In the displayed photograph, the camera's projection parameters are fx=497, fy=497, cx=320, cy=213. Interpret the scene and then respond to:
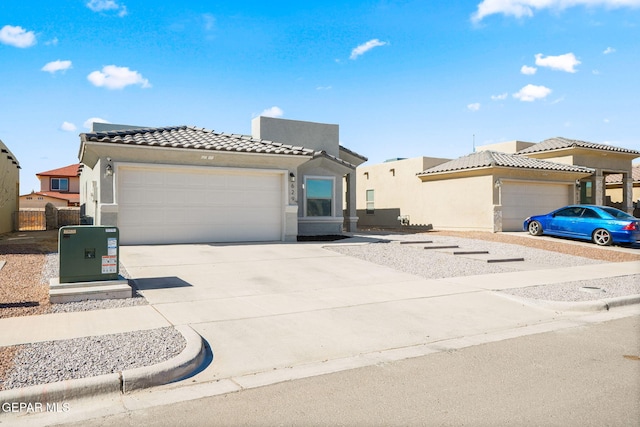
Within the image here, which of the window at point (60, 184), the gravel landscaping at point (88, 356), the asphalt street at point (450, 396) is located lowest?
the asphalt street at point (450, 396)

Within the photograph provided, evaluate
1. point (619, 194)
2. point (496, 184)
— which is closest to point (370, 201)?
point (496, 184)

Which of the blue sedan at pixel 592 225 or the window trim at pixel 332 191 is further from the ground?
the window trim at pixel 332 191

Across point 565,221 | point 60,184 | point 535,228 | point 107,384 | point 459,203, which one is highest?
point 60,184

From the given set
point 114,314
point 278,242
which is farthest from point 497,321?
point 278,242

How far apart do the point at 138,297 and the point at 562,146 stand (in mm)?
25664

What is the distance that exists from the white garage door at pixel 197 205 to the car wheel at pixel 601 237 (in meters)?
12.2

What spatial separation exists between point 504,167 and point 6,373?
21.8m

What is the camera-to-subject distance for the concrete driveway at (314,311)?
20.1 ft

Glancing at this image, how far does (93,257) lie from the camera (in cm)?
894

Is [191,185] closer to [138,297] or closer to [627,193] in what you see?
[138,297]

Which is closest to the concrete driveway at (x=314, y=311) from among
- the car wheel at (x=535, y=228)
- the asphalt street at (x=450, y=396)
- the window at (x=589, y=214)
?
the asphalt street at (x=450, y=396)

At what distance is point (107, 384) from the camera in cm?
489

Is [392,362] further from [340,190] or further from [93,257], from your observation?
[340,190]

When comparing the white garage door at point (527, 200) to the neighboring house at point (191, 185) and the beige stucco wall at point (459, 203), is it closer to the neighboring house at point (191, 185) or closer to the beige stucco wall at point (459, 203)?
the beige stucco wall at point (459, 203)
